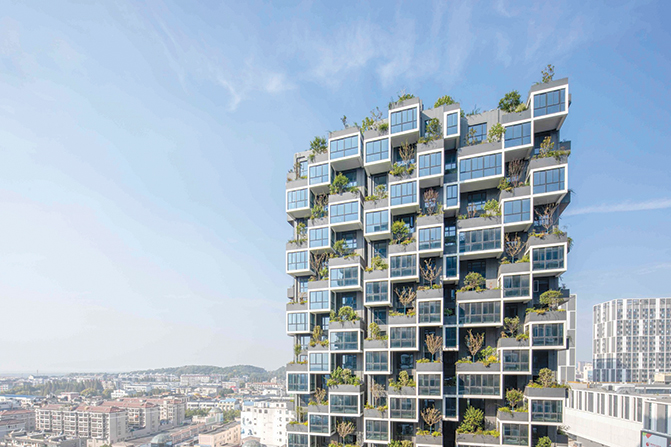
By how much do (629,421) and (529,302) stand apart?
5554 centimetres

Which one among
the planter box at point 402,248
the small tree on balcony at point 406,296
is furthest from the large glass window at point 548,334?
the planter box at point 402,248

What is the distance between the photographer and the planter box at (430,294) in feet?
91.5

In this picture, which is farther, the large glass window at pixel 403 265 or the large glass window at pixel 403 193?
the large glass window at pixel 403 193

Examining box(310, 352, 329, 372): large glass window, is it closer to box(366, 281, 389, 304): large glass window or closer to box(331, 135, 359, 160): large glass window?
box(366, 281, 389, 304): large glass window

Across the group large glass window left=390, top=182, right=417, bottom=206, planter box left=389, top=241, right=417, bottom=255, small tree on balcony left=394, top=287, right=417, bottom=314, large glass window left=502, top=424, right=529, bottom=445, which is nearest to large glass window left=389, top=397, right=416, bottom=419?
large glass window left=502, top=424, right=529, bottom=445

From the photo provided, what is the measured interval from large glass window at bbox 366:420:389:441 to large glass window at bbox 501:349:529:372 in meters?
10.3

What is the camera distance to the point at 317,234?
33.4 metres

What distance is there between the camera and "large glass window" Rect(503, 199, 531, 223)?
1075 inches

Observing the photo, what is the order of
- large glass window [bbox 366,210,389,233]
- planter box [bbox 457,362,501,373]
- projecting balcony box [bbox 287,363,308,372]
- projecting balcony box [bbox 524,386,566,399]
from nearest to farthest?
projecting balcony box [bbox 524,386,566,399] < planter box [bbox 457,362,501,373] < large glass window [bbox 366,210,389,233] < projecting balcony box [bbox 287,363,308,372]

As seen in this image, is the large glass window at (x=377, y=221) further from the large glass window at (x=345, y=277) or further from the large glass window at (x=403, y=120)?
the large glass window at (x=403, y=120)

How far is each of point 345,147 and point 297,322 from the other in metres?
16.9

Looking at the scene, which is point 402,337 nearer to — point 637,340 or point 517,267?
point 517,267

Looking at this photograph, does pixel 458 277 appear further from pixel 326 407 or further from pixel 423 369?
pixel 326 407

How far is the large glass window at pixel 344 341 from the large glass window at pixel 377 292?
3185 millimetres
